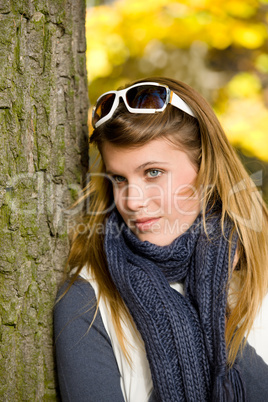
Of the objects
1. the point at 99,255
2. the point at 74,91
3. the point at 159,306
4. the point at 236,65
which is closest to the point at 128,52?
the point at 236,65

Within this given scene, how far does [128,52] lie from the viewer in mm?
4027

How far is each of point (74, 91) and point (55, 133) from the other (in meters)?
0.24

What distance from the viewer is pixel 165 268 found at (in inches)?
Result: 72.8

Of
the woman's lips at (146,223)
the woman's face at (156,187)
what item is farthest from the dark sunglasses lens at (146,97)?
the woman's lips at (146,223)

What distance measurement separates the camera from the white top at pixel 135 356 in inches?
68.9

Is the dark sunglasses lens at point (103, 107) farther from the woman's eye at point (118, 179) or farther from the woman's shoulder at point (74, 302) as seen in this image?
the woman's shoulder at point (74, 302)

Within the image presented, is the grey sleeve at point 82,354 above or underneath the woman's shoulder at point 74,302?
underneath

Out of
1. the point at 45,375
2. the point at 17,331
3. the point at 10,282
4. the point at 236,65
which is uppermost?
the point at 236,65

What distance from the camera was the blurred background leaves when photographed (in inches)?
147

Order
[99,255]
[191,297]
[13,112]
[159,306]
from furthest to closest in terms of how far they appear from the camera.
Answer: [99,255] → [191,297] → [159,306] → [13,112]

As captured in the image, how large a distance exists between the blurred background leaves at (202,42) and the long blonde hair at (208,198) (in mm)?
1749

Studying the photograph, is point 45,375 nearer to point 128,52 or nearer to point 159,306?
point 159,306

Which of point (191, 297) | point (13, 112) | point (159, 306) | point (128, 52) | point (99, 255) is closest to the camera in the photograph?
point (13, 112)

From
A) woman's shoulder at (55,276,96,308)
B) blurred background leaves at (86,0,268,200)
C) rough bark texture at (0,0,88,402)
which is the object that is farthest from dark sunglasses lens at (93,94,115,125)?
blurred background leaves at (86,0,268,200)
